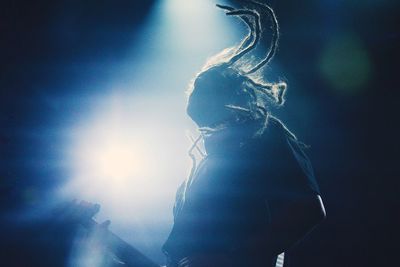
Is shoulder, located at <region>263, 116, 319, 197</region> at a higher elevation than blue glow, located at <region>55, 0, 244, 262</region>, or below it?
below

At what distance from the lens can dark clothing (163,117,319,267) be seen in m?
0.82

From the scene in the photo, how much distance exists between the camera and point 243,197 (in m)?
0.85

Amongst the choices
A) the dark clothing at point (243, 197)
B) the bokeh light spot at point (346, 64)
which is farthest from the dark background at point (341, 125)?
the dark clothing at point (243, 197)

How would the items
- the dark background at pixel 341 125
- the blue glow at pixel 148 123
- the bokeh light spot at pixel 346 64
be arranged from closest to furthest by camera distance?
the dark background at pixel 341 125, the bokeh light spot at pixel 346 64, the blue glow at pixel 148 123

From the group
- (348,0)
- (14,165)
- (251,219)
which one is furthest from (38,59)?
(251,219)

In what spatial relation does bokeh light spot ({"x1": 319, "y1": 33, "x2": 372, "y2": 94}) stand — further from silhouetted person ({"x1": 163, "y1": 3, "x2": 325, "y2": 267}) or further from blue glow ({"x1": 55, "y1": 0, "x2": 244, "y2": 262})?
silhouetted person ({"x1": 163, "y1": 3, "x2": 325, "y2": 267})

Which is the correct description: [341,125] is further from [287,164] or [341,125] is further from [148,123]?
[148,123]

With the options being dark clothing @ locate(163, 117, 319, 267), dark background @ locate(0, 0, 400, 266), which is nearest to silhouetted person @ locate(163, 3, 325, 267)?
dark clothing @ locate(163, 117, 319, 267)

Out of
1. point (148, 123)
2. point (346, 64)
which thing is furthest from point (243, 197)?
point (148, 123)

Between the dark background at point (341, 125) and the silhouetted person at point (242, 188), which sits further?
the dark background at point (341, 125)

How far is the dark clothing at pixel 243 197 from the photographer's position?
0.82 m

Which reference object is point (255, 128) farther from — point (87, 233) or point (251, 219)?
point (87, 233)

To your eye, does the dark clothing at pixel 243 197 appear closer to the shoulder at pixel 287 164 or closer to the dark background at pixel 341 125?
the shoulder at pixel 287 164

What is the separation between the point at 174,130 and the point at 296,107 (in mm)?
2901
